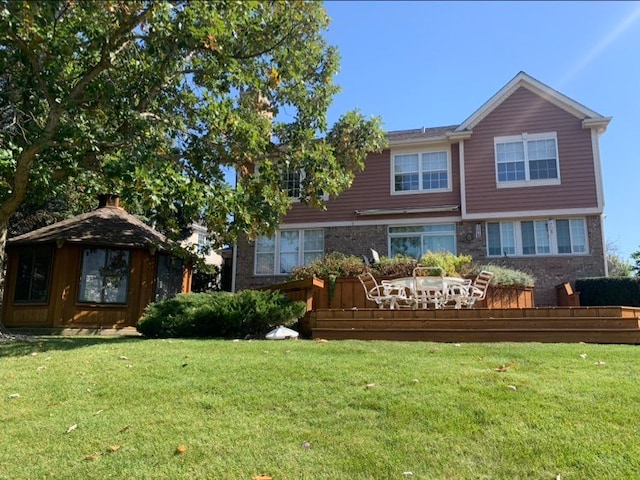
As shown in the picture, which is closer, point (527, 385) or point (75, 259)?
point (527, 385)

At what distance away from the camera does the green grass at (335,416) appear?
4.17 meters

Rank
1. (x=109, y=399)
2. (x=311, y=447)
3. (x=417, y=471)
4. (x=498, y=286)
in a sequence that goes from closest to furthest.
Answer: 1. (x=417, y=471)
2. (x=311, y=447)
3. (x=109, y=399)
4. (x=498, y=286)

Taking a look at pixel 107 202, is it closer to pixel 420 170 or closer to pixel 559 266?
pixel 420 170

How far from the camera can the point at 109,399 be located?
5934mm

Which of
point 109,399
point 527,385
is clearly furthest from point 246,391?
point 527,385

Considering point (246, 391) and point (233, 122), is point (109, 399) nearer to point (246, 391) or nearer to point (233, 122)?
point (246, 391)

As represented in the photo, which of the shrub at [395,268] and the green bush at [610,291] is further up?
the shrub at [395,268]

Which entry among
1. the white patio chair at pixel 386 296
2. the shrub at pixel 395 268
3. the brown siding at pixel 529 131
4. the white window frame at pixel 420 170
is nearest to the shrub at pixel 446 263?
the shrub at pixel 395 268

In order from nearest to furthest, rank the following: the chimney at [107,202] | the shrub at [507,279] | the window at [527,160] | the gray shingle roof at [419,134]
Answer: the shrub at [507,279], the window at [527,160], the chimney at [107,202], the gray shingle roof at [419,134]

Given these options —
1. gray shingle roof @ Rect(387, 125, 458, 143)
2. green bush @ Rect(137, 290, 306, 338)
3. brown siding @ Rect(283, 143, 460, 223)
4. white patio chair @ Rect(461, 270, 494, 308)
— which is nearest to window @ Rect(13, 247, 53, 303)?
green bush @ Rect(137, 290, 306, 338)

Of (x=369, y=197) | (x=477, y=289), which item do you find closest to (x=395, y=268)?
(x=477, y=289)

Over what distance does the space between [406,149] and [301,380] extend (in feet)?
48.6

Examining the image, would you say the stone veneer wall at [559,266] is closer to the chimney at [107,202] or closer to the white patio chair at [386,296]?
the white patio chair at [386,296]

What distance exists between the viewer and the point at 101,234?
15555 mm
